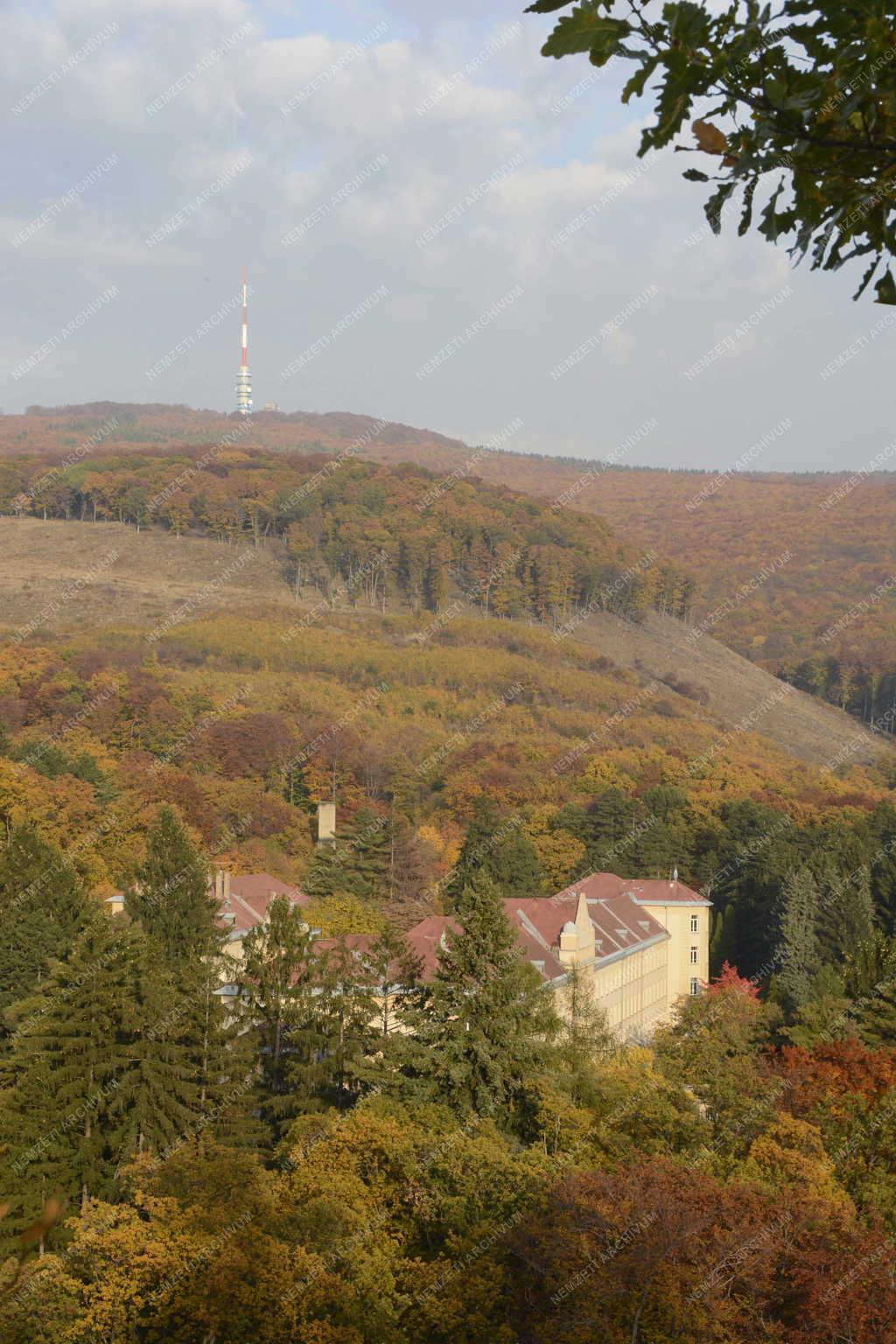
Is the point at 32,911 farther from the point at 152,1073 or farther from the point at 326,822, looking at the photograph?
the point at 326,822

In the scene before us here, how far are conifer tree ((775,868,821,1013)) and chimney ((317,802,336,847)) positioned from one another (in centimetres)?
2298

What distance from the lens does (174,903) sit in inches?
1676

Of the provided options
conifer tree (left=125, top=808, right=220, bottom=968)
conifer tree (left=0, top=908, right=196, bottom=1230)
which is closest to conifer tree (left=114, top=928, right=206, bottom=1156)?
conifer tree (left=0, top=908, right=196, bottom=1230)

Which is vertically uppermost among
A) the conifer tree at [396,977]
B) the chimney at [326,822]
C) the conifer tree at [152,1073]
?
the conifer tree at [396,977]

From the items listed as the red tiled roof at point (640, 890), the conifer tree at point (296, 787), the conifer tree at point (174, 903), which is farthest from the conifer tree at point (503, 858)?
the conifer tree at point (174, 903)

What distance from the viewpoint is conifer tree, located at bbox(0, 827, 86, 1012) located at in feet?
127

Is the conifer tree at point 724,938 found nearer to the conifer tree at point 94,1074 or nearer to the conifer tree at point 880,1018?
the conifer tree at point 880,1018

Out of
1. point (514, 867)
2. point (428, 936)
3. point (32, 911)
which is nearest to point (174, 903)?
point (32, 911)

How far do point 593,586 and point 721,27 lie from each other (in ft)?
440

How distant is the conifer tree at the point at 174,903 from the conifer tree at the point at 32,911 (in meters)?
2.11

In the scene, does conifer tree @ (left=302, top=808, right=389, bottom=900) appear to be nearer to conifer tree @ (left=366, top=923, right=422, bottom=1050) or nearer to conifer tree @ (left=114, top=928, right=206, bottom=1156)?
conifer tree @ (left=366, top=923, right=422, bottom=1050)

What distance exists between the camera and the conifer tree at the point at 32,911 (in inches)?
1524

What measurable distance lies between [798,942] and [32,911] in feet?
104

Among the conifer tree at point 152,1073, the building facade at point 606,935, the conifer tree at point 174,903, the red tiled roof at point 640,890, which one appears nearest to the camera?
the conifer tree at point 152,1073
